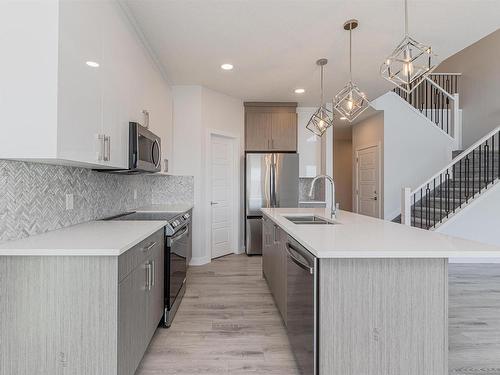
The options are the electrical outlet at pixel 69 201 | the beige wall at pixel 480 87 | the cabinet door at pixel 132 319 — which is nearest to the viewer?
the cabinet door at pixel 132 319

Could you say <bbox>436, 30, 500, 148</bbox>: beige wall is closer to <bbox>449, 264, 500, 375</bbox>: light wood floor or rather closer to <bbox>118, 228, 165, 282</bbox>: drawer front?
<bbox>449, 264, 500, 375</bbox>: light wood floor

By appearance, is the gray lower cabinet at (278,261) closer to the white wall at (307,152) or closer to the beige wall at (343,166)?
the white wall at (307,152)

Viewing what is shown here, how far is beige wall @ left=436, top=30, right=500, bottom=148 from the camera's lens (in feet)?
20.3

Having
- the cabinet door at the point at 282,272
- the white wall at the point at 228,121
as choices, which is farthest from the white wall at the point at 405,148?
the cabinet door at the point at 282,272

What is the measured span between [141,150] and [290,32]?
1.81 m

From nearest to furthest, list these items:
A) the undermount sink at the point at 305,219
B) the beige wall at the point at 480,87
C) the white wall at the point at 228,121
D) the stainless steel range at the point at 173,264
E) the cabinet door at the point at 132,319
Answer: the cabinet door at the point at 132,319, the stainless steel range at the point at 173,264, the undermount sink at the point at 305,219, the white wall at the point at 228,121, the beige wall at the point at 480,87

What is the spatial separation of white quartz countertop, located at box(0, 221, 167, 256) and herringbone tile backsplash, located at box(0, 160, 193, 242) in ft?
0.28

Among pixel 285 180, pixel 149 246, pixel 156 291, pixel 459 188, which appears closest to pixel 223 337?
pixel 156 291

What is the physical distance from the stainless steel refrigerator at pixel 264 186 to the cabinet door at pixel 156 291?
Answer: 9.11ft

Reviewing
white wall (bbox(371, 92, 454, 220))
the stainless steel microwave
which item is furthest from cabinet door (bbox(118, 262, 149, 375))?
white wall (bbox(371, 92, 454, 220))

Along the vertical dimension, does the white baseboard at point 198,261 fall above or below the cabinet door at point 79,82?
below

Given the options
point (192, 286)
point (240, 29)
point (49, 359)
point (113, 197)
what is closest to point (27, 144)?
Answer: point (49, 359)

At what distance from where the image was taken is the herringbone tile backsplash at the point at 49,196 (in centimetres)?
167

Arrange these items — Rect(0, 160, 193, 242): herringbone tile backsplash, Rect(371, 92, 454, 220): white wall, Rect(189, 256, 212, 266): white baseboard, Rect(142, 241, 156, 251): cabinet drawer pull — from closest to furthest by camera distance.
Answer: Rect(0, 160, 193, 242): herringbone tile backsplash, Rect(142, 241, 156, 251): cabinet drawer pull, Rect(189, 256, 212, 266): white baseboard, Rect(371, 92, 454, 220): white wall
